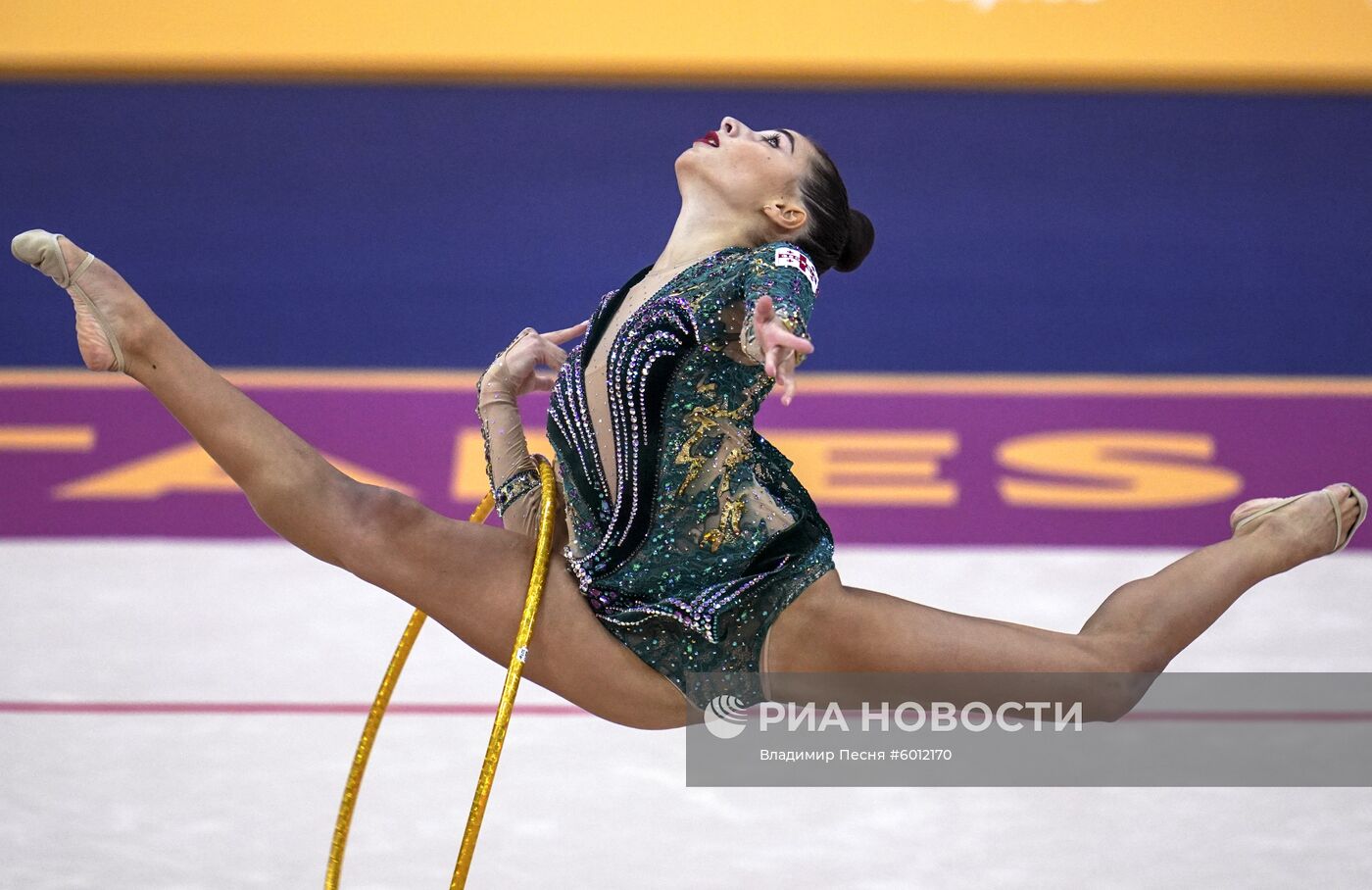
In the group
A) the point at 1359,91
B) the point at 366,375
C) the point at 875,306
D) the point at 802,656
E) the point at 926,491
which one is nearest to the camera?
the point at 802,656

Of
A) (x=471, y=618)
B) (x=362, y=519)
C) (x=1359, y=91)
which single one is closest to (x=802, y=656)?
(x=471, y=618)

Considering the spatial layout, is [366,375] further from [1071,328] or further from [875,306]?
[1071,328]

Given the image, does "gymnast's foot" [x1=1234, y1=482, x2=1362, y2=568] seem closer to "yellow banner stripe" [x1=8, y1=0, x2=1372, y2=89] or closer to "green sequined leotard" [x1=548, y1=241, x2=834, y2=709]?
"green sequined leotard" [x1=548, y1=241, x2=834, y2=709]

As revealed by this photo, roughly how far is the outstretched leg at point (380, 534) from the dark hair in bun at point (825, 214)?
66 cm

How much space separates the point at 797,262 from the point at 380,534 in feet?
2.40

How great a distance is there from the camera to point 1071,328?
225 inches

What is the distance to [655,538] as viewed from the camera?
239 centimetres

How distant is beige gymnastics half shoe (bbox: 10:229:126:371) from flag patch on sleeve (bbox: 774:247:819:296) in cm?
98

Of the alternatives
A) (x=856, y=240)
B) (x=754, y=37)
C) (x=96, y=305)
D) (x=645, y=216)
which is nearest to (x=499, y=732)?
(x=96, y=305)

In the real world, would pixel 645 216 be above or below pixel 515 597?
above

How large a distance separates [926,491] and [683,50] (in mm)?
2328

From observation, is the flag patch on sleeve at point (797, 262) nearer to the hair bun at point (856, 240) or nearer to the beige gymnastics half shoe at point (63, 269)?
the hair bun at point (856, 240)

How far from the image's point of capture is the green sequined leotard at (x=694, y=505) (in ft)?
7.73

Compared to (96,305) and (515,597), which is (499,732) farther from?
(96,305)
